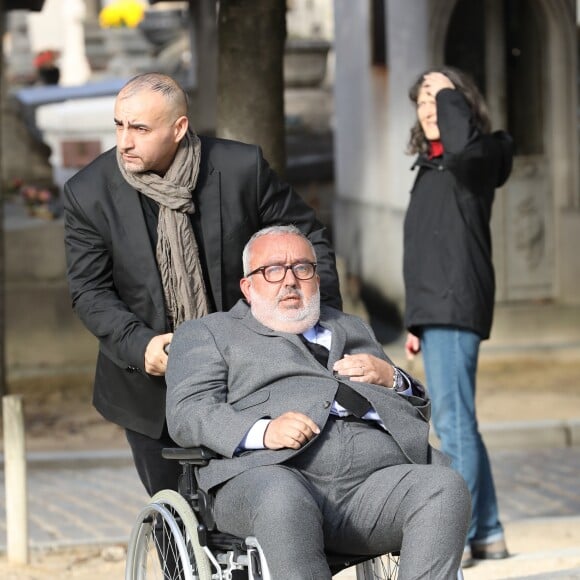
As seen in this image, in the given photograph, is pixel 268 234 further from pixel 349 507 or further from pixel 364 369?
pixel 349 507

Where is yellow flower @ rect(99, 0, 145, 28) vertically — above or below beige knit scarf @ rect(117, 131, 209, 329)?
above

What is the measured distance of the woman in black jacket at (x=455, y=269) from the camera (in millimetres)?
6590

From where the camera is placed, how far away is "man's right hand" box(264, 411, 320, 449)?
465 cm

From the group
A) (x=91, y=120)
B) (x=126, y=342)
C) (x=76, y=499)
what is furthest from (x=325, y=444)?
(x=91, y=120)

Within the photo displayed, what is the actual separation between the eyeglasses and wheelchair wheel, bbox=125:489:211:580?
27.5 inches

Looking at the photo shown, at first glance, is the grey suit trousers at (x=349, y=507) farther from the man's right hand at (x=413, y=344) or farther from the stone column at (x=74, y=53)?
the stone column at (x=74, y=53)

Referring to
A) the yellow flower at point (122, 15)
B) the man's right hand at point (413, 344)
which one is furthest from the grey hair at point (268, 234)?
the yellow flower at point (122, 15)

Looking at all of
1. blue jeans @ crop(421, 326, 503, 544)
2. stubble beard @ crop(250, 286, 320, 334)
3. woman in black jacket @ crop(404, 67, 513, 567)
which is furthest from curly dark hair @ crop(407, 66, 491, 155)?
stubble beard @ crop(250, 286, 320, 334)

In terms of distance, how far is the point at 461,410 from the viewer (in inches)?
262

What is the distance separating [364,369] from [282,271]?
38cm

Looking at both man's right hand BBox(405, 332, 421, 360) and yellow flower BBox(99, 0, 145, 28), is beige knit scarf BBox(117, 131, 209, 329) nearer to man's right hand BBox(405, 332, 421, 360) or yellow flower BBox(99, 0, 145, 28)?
man's right hand BBox(405, 332, 421, 360)

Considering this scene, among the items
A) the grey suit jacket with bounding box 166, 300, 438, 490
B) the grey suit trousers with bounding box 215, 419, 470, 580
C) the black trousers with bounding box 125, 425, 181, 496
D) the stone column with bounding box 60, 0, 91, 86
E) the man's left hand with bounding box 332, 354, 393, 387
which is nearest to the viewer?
the grey suit trousers with bounding box 215, 419, 470, 580

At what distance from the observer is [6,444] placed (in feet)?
22.9

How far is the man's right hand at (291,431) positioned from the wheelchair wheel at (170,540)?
0.32 meters
